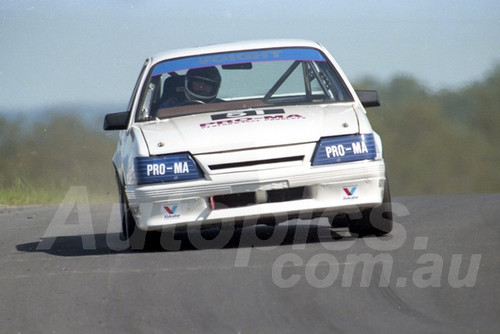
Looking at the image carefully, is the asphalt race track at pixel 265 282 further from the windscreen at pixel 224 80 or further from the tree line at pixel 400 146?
the tree line at pixel 400 146

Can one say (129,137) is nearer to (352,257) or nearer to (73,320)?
(352,257)

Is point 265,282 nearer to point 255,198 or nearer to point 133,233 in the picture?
point 255,198

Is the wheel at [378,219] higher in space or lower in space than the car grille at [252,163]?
lower

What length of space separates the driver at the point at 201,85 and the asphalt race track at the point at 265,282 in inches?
39.8

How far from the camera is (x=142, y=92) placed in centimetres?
933

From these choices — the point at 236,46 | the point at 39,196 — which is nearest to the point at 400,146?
the point at 39,196

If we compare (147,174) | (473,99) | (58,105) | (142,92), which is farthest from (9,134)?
(147,174)

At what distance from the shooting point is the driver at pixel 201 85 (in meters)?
9.37

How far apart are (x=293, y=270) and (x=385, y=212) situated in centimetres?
171

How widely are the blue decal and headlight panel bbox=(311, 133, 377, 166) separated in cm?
147

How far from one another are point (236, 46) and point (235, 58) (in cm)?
20

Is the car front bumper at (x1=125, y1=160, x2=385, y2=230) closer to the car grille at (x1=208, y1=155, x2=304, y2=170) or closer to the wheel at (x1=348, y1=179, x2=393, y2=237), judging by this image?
the car grille at (x1=208, y1=155, x2=304, y2=170)

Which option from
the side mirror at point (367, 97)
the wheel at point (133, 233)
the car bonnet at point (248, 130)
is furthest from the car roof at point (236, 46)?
the wheel at point (133, 233)

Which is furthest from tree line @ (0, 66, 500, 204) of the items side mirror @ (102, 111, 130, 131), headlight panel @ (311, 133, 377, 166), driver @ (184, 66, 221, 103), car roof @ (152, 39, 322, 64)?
headlight panel @ (311, 133, 377, 166)
